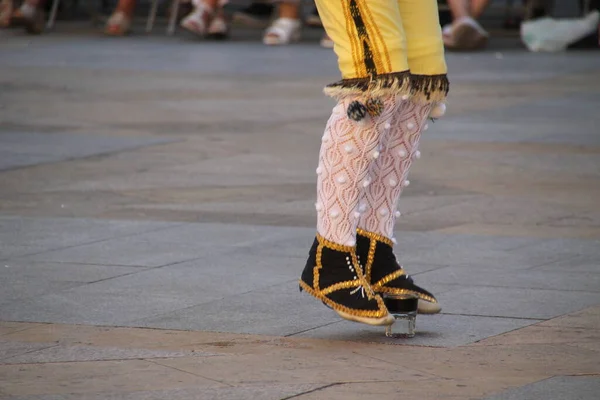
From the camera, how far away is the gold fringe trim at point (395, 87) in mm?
3873

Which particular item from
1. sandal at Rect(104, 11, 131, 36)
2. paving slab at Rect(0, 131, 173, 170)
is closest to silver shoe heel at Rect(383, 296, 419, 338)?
paving slab at Rect(0, 131, 173, 170)

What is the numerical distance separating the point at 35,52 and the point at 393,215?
427 inches

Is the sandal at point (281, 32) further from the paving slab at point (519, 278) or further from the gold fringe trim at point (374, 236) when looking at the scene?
the gold fringe trim at point (374, 236)

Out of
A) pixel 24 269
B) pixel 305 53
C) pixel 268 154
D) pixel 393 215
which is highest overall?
pixel 393 215

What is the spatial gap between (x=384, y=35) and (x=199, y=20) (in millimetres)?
12494

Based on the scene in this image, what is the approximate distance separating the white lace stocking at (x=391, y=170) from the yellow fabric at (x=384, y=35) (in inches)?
6.0

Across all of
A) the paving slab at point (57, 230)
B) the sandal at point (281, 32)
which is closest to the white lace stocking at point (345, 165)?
the paving slab at point (57, 230)

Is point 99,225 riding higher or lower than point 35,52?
higher

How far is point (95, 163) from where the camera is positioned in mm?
7395

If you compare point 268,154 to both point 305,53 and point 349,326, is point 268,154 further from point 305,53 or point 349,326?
point 305,53

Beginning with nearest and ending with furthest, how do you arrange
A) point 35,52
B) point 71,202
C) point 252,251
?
point 252,251, point 71,202, point 35,52

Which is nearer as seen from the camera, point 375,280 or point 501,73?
point 375,280

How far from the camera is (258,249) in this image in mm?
5258

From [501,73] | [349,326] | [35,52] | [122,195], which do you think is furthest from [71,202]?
[35,52]
